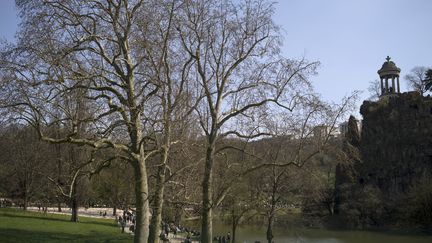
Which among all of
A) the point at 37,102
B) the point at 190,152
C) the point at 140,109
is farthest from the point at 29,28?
the point at 190,152

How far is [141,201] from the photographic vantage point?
1147 cm

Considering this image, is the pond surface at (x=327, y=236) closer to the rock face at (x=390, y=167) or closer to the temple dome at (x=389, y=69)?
the rock face at (x=390, y=167)

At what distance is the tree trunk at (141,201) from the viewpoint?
11.5 metres

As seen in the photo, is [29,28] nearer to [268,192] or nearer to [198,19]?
[198,19]

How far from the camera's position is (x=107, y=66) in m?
12.6

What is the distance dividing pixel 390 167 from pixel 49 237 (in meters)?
57.4

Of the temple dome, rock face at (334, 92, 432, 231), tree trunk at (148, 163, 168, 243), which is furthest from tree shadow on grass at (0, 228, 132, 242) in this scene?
the temple dome

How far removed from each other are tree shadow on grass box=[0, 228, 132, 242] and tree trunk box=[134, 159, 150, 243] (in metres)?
9.67

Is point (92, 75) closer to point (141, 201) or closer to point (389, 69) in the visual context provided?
point (141, 201)

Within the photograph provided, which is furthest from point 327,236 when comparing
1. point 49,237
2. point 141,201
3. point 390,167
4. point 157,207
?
point 141,201

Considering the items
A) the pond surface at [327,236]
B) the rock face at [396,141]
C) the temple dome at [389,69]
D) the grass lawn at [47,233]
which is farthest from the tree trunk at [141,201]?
the temple dome at [389,69]

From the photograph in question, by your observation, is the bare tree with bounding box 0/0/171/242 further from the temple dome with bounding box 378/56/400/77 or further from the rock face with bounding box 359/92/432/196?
the temple dome with bounding box 378/56/400/77

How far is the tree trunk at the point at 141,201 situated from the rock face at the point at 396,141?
59.1 m

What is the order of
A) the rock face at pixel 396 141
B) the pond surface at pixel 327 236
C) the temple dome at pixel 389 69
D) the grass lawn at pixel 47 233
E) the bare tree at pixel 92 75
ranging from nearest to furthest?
the bare tree at pixel 92 75 < the grass lawn at pixel 47 233 < the pond surface at pixel 327 236 < the rock face at pixel 396 141 < the temple dome at pixel 389 69
